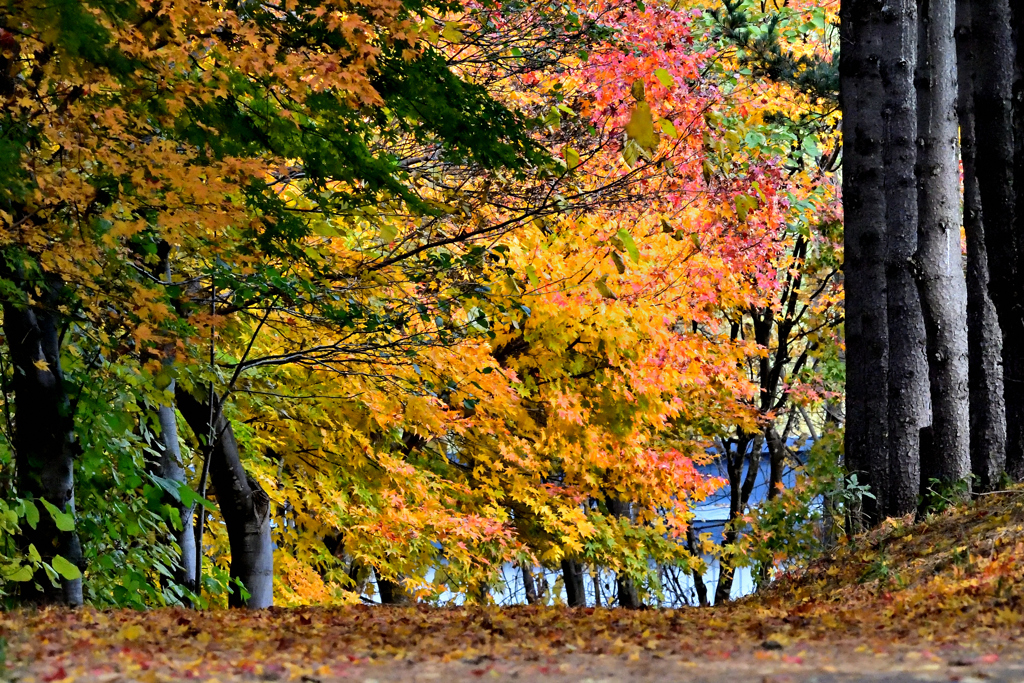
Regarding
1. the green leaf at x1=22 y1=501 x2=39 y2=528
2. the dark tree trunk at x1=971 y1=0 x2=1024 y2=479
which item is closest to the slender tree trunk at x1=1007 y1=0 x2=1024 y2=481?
the dark tree trunk at x1=971 y1=0 x2=1024 y2=479

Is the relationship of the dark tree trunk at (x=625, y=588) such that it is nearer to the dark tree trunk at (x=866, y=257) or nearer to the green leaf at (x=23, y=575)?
the dark tree trunk at (x=866, y=257)

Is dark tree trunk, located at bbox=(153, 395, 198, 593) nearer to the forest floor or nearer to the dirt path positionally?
the forest floor

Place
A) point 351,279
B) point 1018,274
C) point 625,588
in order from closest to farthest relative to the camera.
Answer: point 1018,274 → point 351,279 → point 625,588

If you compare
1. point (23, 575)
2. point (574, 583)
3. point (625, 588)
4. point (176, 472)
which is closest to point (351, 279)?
point (176, 472)

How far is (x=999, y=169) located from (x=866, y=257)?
2.46 meters

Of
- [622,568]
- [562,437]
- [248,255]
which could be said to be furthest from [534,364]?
[248,255]

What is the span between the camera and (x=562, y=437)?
14.4 metres

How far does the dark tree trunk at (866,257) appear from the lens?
962cm

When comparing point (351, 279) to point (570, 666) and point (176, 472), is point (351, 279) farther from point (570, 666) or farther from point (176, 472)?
point (570, 666)

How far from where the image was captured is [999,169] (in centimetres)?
730

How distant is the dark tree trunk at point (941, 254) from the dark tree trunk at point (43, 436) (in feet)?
21.2

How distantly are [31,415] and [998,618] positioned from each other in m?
5.86

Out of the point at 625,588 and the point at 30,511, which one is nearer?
the point at 30,511

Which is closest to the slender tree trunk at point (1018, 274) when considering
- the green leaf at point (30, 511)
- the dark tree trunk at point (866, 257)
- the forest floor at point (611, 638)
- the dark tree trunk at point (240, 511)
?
the forest floor at point (611, 638)
